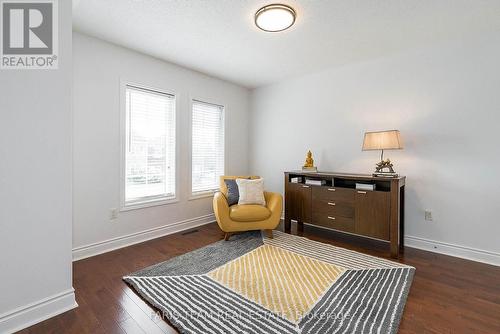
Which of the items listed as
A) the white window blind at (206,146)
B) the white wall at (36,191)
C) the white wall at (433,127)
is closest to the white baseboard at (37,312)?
the white wall at (36,191)

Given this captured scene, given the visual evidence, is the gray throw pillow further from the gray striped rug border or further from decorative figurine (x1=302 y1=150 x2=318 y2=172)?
the gray striped rug border

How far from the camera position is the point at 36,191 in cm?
162

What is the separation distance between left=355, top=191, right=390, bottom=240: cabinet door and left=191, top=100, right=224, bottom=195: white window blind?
239 centimetres

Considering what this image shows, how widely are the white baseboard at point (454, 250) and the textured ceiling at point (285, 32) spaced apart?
2416mm

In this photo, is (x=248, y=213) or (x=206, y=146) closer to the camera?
(x=248, y=213)

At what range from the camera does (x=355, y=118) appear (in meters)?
3.48

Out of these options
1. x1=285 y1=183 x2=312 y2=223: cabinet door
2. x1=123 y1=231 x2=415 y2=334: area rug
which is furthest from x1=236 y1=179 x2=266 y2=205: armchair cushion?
x1=123 y1=231 x2=415 y2=334: area rug

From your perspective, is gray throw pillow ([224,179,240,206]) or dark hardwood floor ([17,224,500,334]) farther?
gray throw pillow ([224,179,240,206])

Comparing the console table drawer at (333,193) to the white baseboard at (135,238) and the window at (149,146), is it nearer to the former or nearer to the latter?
the white baseboard at (135,238)

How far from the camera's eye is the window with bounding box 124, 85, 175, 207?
312 centimetres

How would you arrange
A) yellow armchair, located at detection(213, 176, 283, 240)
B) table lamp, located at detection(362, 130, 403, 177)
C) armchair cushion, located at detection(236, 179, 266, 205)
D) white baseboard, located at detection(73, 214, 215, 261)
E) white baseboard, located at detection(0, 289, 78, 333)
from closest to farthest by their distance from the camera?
white baseboard, located at detection(0, 289, 78, 333) < white baseboard, located at detection(73, 214, 215, 261) < table lamp, located at detection(362, 130, 403, 177) < yellow armchair, located at detection(213, 176, 283, 240) < armchair cushion, located at detection(236, 179, 266, 205)

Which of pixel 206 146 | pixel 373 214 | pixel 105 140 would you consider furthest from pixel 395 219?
pixel 105 140

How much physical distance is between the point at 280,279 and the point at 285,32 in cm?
255
